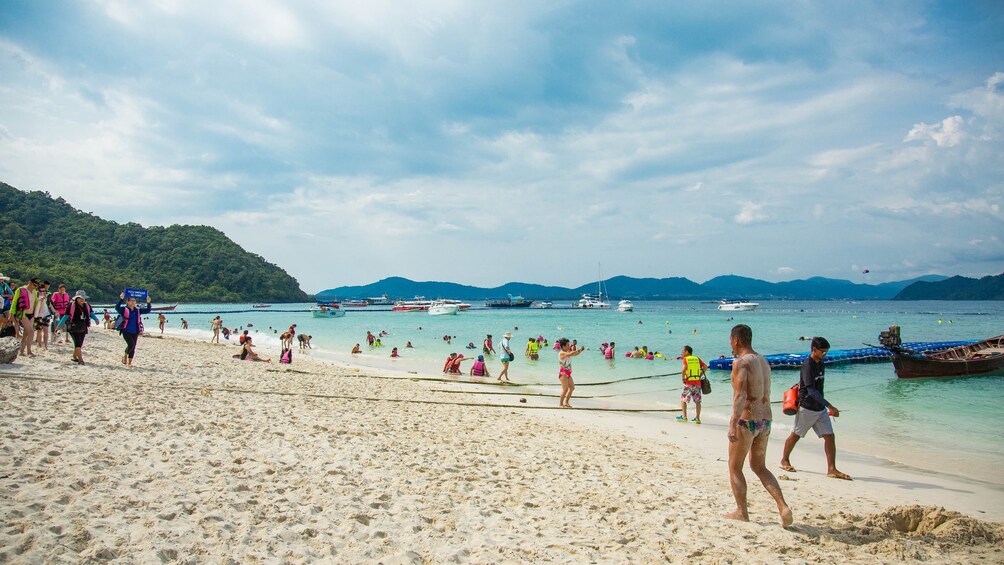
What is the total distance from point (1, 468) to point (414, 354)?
1049 inches

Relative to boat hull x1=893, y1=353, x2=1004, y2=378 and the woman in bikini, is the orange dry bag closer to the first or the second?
the woman in bikini

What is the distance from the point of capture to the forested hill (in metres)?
72.4

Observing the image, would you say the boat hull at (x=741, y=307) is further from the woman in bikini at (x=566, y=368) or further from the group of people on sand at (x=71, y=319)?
the group of people on sand at (x=71, y=319)

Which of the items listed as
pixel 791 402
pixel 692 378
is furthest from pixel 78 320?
pixel 791 402

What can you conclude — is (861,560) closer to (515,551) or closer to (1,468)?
(515,551)

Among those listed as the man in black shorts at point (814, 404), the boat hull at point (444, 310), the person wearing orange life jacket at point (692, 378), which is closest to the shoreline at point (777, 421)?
the person wearing orange life jacket at point (692, 378)

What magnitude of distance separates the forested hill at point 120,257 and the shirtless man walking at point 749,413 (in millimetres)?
72225

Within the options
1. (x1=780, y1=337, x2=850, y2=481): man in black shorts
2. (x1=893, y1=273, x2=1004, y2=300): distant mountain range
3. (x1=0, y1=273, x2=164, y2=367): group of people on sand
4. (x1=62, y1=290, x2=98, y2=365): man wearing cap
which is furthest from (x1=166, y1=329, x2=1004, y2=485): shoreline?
(x1=893, y1=273, x2=1004, y2=300): distant mountain range

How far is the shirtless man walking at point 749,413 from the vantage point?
4613mm

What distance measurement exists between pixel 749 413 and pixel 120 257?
120981 mm

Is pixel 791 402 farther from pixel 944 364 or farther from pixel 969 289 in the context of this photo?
pixel 969 289

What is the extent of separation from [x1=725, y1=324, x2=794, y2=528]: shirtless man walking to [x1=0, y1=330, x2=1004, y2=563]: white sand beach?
1.49ft

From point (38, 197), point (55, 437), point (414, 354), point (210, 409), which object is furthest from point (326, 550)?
point (38, 197)

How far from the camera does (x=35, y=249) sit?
74750mm
